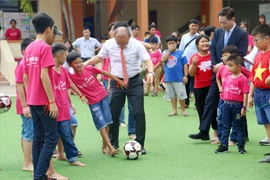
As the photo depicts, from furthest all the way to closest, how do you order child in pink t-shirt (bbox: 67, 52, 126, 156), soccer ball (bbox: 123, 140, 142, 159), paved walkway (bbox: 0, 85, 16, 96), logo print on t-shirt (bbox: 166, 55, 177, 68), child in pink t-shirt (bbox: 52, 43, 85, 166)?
paved walkway (bbox: 0, 85, 16, 96) < logo print on t-shirt (bbox: 166, 55, 177, 68) < child in pink t-shirt (bbox: 67, 52, 126, 156) < soccer ball (bbox: 123, 140, 142, 159) < child in pink t-shirt (bbox: 52, 43, 85, 166)

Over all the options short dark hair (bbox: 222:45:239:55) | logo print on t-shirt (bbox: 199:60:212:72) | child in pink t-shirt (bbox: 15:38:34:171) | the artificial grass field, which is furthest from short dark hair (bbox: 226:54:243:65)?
child in pink t-shirt (bbox: 15:38:34:171)

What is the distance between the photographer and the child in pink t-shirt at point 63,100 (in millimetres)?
6684

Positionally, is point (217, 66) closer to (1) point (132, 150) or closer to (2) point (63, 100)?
(1) point (132, 150)

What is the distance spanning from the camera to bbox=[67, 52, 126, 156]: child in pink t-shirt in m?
7.38

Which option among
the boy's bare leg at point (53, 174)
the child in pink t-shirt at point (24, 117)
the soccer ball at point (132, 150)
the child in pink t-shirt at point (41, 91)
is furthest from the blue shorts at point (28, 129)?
the soccer ball at point (132, 150)

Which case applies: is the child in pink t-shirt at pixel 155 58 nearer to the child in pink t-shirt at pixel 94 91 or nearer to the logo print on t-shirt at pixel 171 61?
the logo print on t-shirt at pixel 171 61

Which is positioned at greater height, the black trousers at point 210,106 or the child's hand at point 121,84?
the child's hand at point 121,84

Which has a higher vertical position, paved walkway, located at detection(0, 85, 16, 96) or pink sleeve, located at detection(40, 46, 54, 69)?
pink sleeve, located at detection(40, 46, 54, 69)

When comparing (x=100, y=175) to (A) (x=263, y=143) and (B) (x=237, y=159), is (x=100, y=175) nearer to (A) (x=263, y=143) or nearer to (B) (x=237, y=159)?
(B) (x=237, y=159)

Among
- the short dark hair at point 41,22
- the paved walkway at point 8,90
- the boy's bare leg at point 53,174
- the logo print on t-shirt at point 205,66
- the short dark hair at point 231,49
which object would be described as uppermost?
the short dark hair at point 41,22

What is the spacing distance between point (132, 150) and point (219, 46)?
2107mm

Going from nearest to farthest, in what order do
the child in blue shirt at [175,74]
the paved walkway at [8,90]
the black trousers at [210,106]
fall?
the black trousers at [210,106] < the child in blue shirt at [175,74] < the paved walkway at [8,90]

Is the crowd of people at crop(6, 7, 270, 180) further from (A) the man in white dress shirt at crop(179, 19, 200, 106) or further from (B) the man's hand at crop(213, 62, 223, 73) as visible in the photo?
(A) the man in white dress shirt at crop(179, 19, 200, 106)

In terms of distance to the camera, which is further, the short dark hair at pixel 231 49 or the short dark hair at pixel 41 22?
the short dark hair at pixel 231 49
